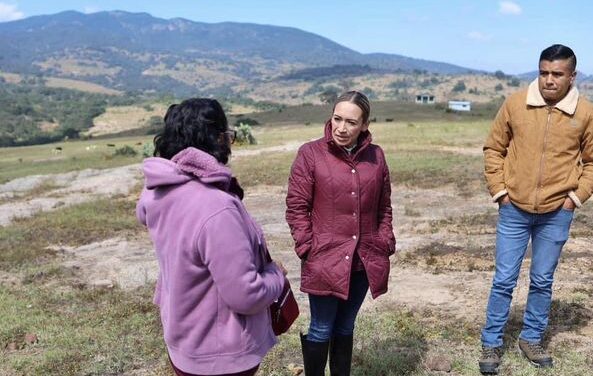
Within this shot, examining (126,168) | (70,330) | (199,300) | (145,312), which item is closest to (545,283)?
(199,300)

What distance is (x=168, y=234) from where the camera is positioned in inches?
94.4

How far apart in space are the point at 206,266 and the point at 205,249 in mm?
112

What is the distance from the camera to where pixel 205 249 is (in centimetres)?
227

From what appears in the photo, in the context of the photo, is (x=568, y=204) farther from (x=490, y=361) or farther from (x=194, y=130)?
(x=194, y=130)

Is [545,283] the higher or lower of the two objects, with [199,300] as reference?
lower

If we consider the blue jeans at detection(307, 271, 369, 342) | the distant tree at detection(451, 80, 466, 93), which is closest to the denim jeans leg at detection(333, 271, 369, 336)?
Result: the blue jeans at detection(307, 271, 369, 342)

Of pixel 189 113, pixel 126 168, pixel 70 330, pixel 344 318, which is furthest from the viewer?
pixel 126 168

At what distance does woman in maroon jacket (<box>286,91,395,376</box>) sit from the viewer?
11.2ft

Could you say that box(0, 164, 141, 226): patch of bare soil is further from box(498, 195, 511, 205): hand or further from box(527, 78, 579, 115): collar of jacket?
box(527, 78, 579, 115): collar of jacket

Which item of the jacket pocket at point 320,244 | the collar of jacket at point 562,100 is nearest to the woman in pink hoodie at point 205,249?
the jacket pocket at point 320,244

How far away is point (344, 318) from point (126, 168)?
17630 mm

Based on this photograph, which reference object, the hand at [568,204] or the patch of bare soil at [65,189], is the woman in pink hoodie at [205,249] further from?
the patch of bare soil at [65,189]

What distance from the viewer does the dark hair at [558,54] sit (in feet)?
12.2

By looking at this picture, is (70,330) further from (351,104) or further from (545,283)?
(545,283)
